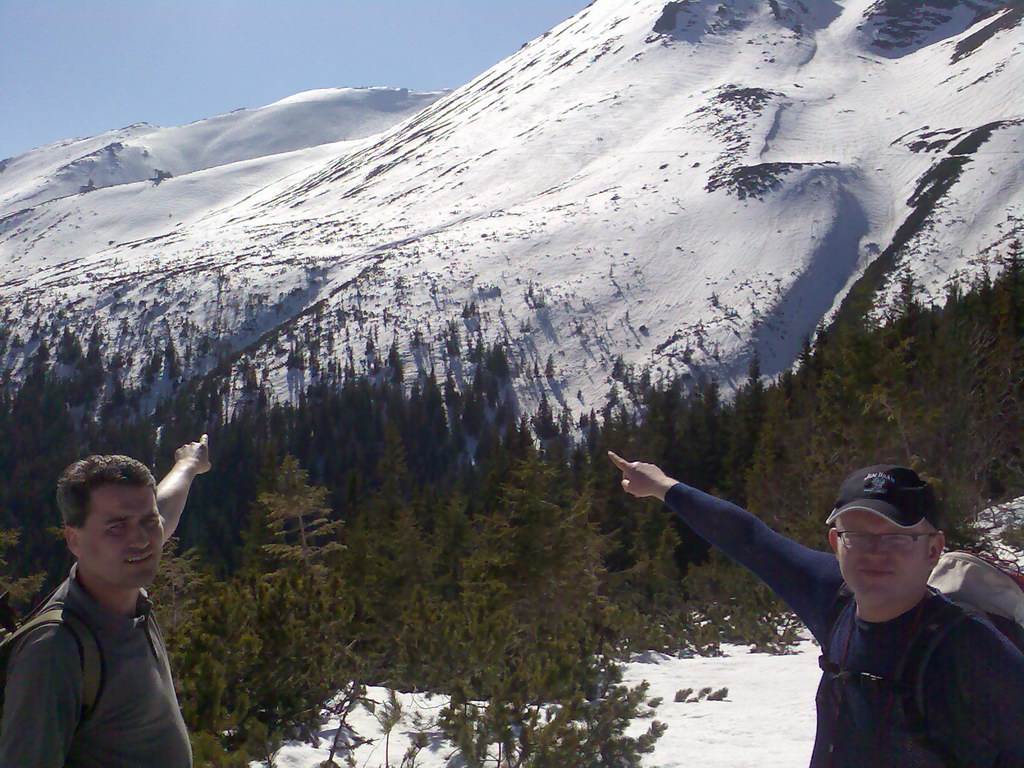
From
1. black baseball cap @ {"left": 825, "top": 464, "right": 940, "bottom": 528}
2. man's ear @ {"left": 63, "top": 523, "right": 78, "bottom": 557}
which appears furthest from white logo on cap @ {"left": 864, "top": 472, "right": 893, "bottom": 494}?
man's ear @ {"left": 63, "top": 523, "right": 78, "bottom": 557}

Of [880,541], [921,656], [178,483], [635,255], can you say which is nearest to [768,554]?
[880,541]

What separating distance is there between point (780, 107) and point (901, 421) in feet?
660

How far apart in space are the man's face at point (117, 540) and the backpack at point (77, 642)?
0.58ft

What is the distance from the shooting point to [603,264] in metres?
142

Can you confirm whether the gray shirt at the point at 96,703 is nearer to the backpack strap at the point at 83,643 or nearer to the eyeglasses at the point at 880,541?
the backpack strap at the point at 83,643

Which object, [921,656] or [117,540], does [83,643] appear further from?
[921,656]

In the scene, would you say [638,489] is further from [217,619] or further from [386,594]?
[386,594]

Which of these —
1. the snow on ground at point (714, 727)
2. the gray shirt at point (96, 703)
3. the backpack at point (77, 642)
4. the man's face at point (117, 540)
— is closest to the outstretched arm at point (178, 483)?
the man's face at point (117, 540)

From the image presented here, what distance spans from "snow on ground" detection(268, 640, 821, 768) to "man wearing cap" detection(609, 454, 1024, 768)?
5.23 metres

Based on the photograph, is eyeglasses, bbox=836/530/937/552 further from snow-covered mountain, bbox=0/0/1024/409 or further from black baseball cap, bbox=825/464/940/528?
snow-covered mountain, bbox=0/0/1024/409

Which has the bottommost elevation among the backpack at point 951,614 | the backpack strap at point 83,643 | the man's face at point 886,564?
the backpack at point 951,614

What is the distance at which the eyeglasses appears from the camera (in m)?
2.70

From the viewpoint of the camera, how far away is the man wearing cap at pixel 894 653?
92.6 inches

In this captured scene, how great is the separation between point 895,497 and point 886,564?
0.22 meters
